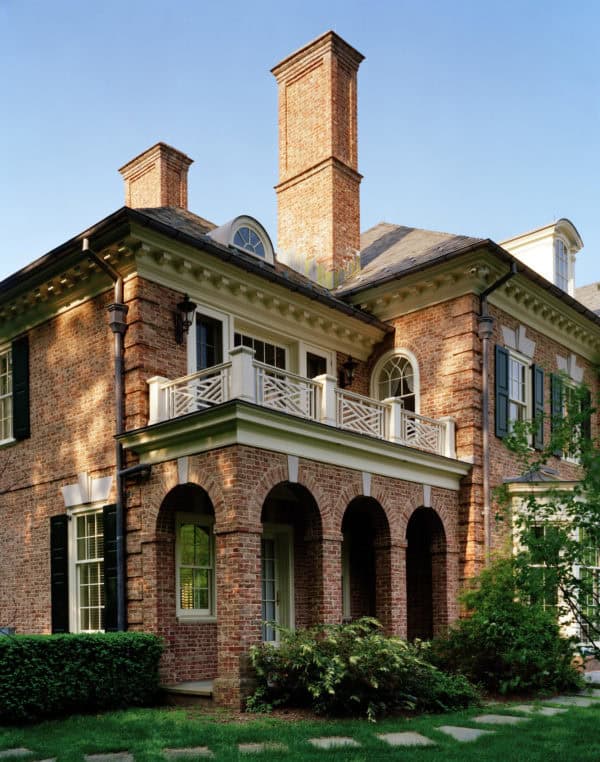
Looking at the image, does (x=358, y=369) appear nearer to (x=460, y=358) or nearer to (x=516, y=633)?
(x=460, y=358)

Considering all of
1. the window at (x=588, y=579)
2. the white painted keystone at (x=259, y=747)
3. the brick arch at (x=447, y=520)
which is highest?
the window at (x=588, y=579)

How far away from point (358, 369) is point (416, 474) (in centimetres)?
327

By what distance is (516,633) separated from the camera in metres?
12.7

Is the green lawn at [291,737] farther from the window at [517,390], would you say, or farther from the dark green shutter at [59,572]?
the window at [517,390]

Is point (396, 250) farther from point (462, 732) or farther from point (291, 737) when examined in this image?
point (291, 737)

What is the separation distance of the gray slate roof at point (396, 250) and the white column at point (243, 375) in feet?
16.8

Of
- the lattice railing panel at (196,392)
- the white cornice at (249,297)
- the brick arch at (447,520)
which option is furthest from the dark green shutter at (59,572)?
the brick arch at (447,520)

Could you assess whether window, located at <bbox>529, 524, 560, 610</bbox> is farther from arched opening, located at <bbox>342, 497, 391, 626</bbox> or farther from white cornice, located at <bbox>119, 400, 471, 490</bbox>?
arched opening, located at <bbox>342, 497, 391, 626</bbox>

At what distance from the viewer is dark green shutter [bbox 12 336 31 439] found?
14.6 meters

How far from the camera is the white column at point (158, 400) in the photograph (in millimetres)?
12258

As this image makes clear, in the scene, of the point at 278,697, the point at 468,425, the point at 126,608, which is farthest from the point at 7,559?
the point at 468,425

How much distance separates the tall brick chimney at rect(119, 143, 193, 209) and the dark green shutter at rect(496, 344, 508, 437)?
1049 centimetres

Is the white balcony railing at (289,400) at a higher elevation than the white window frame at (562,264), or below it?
below

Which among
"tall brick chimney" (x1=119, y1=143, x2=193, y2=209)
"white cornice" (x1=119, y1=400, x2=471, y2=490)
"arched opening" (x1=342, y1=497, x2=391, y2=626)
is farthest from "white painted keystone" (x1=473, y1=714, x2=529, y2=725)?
"tall brick chimney" (x1=119, y1=143, x2=193, y2=209)
